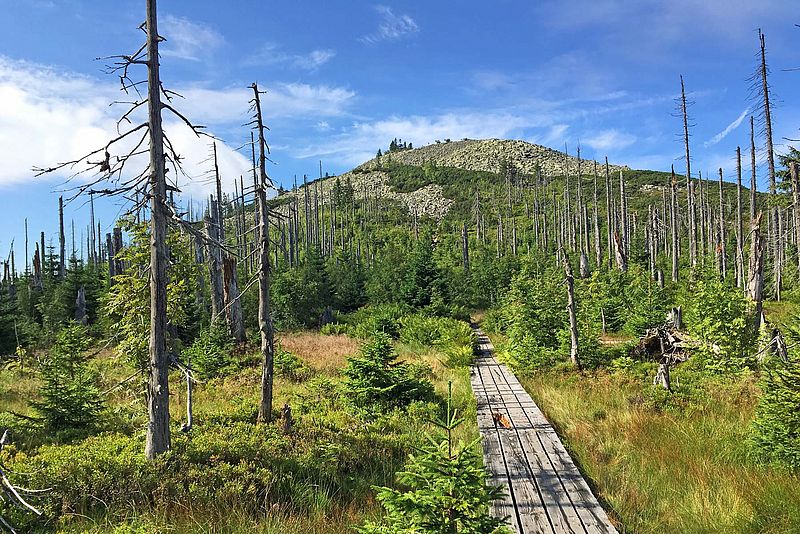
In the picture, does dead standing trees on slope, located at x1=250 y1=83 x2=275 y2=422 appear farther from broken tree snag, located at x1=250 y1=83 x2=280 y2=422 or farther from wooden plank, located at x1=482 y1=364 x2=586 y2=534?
wooden plank, located at x1=482 y1=364 x2=586 y2=534

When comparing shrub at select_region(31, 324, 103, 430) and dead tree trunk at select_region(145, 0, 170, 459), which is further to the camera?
shrub at select_region(31, 324, 103, 430)

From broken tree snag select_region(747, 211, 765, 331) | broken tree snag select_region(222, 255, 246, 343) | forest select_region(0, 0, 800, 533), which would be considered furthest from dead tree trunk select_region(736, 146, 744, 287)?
broken tree snag select_region(222, 255, 246, 343)

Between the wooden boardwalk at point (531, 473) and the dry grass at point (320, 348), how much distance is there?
7133 mm

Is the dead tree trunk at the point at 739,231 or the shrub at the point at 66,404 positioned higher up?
the dead tree trunk at the point at 739,231

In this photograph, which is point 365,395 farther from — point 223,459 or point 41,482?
point 41,482

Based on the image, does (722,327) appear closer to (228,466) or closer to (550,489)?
(550,489)

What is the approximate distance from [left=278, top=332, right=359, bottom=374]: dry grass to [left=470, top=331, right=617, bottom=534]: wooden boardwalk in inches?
281

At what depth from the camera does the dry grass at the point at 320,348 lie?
1723 centimetres

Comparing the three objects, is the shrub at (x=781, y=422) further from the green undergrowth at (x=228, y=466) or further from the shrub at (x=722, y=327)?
the shrub at (x=722, y=327)

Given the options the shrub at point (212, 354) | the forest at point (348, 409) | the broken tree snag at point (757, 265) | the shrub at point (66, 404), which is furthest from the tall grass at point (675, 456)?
the shrub at point (212, 354)

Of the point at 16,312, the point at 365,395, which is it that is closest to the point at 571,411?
the point at 365,395

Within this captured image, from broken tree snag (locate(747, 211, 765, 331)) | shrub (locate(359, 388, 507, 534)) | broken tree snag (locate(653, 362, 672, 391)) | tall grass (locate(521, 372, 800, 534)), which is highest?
broken tree snag (locate(747, 211, 765, 331))

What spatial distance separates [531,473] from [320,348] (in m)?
15.0

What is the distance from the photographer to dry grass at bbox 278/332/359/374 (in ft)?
56.5
